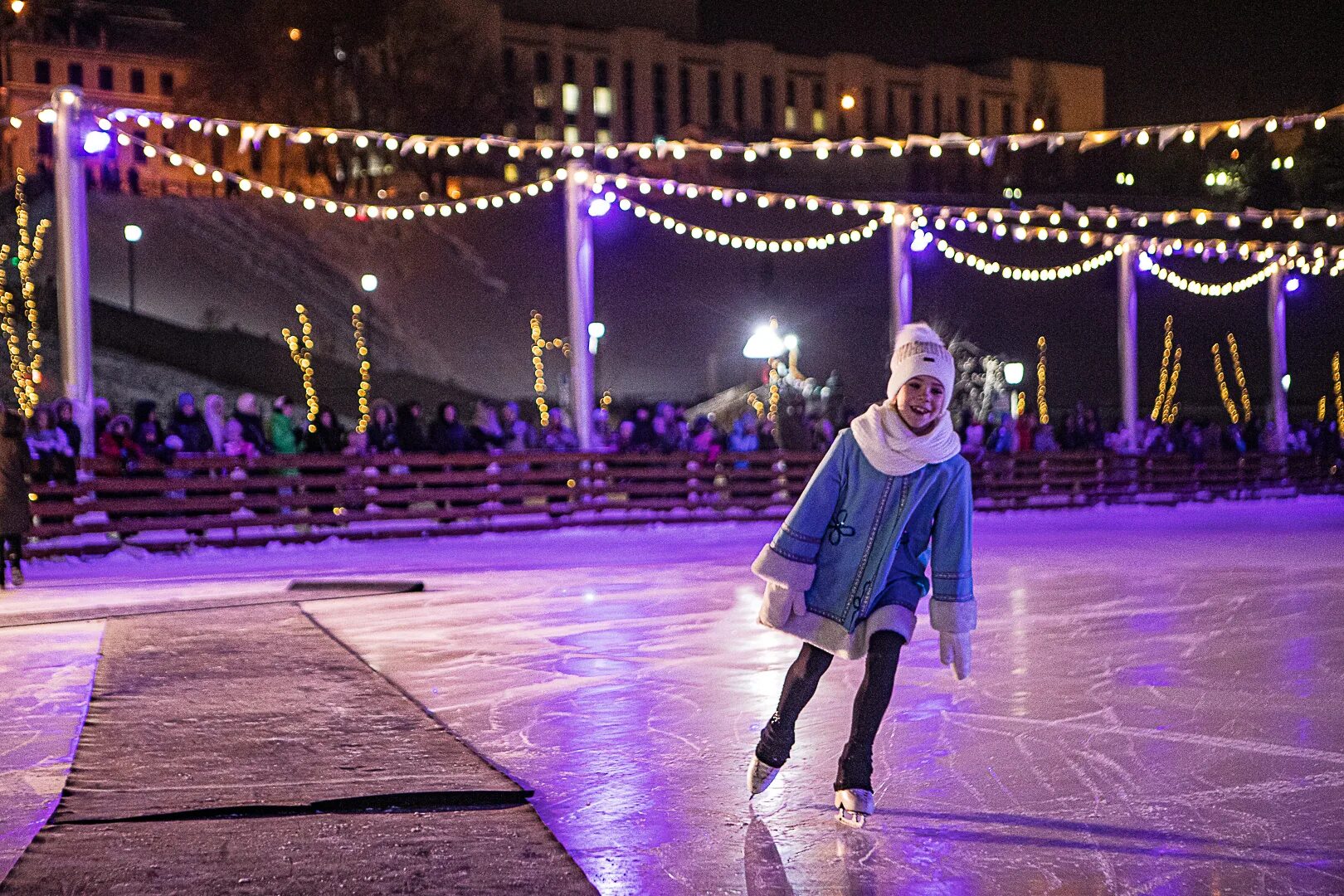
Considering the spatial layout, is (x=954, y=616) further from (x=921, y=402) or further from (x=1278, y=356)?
(x=1278, y=356)

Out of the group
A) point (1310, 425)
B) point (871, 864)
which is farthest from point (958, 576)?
point (1310, 425)

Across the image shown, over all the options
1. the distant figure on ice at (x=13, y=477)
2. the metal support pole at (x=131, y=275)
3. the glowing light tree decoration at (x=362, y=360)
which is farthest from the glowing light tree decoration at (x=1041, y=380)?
the distant figure on ice at (x=13, y=477)

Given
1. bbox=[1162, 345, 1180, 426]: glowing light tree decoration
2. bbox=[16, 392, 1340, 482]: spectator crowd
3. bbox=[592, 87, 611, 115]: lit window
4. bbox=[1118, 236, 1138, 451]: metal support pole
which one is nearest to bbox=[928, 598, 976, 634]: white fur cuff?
bbox=[16, 392, 1340, 482]: spectator crowd

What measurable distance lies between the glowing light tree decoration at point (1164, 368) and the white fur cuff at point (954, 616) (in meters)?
34.2

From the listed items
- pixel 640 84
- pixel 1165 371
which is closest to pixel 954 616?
pixel 1165 371

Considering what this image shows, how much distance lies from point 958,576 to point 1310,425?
25.6 m

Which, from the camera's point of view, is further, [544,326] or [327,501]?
[544,326]

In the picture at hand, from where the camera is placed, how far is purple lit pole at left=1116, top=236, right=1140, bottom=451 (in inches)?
872

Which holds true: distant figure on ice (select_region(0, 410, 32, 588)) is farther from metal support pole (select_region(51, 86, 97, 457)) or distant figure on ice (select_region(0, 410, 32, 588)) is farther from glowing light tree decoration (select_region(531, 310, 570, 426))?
glowing light tree decoration (select_region(531, 310, 570, 426))

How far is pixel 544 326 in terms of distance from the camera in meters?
35.1

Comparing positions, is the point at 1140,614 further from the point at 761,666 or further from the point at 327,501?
the point at 327,501

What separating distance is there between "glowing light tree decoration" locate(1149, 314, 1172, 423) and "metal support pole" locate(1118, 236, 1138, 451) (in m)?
14.5

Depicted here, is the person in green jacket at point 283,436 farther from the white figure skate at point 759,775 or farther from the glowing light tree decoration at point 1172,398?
the glowing light tree decoration at point 1172,398

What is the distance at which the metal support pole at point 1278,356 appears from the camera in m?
24.0
